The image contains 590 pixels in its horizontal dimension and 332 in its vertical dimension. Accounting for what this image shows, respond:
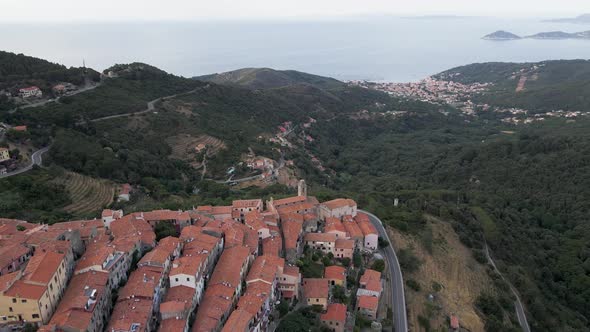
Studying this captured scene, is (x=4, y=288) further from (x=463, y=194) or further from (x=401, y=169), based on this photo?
(x=401, y=169)

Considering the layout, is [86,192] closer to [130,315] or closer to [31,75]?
[130,315]

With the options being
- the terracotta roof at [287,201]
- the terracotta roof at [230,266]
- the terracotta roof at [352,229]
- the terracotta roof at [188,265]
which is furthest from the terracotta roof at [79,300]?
the terracotta roof at [352,229]

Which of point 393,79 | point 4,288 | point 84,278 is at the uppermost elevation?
point 4,288

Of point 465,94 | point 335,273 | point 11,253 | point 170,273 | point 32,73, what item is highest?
Answer: point 32,73

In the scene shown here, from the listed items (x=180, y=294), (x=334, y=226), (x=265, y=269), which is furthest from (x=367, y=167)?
(x=180, y=294)

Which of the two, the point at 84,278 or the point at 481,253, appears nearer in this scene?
the point at 84,278

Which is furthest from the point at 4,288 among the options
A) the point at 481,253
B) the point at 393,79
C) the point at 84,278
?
the point at 393,79

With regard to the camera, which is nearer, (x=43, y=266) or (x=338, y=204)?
(x=43, y=266)
